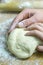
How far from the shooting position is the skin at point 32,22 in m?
0.85

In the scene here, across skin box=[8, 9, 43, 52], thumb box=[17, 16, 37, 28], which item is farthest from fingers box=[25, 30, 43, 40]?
thumb box=[17, 16, 37, 28]

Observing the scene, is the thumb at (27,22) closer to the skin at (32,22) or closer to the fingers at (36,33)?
the skin at (32,22)

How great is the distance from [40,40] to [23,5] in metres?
0.67

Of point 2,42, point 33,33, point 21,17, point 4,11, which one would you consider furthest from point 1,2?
point 33,33

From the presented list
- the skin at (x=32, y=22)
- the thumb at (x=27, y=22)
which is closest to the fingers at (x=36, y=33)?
the skin at (x=32, y=22)

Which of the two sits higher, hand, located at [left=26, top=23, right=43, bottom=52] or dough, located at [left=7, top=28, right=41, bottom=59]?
hand, located at [left=26, top=23, right=43, bottom=52]

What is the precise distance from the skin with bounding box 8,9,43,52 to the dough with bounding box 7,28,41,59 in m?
0.03

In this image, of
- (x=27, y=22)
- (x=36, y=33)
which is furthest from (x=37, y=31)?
(x=27, y=22)

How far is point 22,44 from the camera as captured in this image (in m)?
0.84

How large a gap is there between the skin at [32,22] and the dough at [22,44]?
0.11 ft

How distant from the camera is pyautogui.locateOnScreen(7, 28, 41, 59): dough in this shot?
83cm

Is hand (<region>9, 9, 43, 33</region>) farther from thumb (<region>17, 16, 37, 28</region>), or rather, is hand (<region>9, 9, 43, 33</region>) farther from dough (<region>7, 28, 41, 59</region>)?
dough (<region>7, 28, 41, 59</region>)

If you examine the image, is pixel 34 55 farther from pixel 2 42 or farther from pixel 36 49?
pixel 2 42

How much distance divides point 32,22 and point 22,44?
0.21 meters
